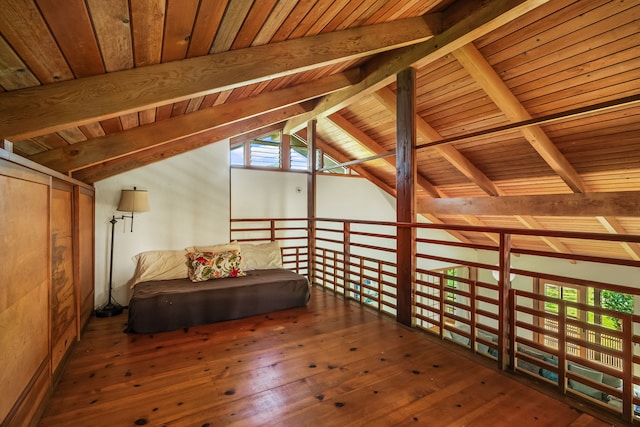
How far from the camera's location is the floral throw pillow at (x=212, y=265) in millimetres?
3355

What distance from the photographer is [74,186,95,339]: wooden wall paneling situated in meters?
2.62

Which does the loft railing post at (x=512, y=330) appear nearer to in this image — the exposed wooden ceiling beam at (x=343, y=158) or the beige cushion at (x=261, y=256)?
the beige cushion at (x=261, y=256)

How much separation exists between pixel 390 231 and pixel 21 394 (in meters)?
6.55

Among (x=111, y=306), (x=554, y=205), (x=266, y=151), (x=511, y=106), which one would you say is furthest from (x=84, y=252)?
(x=554, y=205)

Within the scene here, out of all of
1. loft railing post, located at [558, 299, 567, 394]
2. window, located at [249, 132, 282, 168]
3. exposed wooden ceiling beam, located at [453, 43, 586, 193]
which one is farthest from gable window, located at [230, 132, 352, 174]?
loft railing post, located at [558, 299, 567, 394]

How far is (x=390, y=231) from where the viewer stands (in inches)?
284

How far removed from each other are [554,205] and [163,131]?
5.12 meters

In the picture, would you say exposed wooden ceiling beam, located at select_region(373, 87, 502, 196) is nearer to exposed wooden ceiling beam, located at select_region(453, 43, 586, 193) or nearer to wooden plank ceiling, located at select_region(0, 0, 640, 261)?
wooden plank ceiling, located at select_region(0, 0, 640, 261)

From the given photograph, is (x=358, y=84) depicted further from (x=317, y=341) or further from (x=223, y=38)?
(x=317, y=341)

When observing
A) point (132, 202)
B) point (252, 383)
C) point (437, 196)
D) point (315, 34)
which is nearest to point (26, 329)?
point (252, 383)

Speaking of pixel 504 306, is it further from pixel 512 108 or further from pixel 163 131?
pixel 163 131

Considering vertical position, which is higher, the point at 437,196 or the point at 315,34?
the point at 315,34

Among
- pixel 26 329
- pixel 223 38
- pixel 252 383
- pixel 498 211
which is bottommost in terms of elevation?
pixel 252 383

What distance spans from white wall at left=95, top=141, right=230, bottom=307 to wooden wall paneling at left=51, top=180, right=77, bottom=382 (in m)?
1.14
